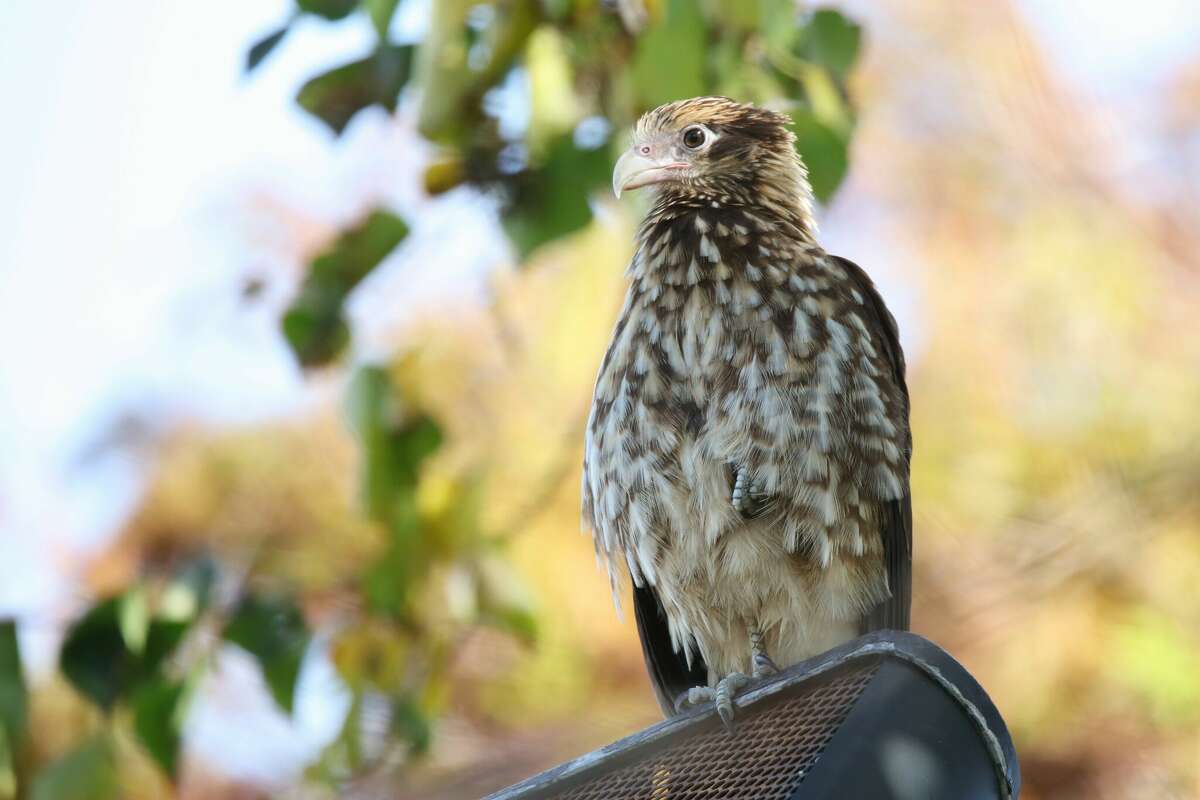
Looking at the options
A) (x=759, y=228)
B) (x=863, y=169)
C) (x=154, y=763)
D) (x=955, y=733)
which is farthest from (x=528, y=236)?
(x=863, y=169)

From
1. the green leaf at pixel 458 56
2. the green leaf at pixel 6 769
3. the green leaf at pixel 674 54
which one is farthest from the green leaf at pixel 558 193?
the green leaf at pixel 6 769

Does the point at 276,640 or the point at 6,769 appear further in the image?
the point at 276,640

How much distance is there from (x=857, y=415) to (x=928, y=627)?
303 centimetres

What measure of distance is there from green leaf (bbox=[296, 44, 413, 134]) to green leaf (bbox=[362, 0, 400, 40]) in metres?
0.14

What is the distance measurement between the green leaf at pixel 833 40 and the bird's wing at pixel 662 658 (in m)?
1.17

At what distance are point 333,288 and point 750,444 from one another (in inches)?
49.6

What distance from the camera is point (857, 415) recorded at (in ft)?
9.05

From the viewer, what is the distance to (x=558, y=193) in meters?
3.27

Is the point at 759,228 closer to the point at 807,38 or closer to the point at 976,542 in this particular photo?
the point at 807,38

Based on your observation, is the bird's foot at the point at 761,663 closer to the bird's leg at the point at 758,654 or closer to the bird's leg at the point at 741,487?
the bird's leg at the point at 758,654

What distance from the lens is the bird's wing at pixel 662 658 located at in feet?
10.4

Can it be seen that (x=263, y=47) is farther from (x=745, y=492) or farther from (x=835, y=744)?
(x=835, y=744)

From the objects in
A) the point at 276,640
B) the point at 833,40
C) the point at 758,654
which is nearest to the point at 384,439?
the point at 276,640

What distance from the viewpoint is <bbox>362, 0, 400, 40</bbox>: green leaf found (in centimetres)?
309
